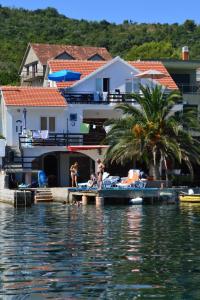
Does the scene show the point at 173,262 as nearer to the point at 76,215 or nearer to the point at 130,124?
the point at 76,215

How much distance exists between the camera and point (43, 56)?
80.2 meters

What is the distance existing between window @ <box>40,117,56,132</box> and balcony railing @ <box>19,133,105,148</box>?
1.49 meters

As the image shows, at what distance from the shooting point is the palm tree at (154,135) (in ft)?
154

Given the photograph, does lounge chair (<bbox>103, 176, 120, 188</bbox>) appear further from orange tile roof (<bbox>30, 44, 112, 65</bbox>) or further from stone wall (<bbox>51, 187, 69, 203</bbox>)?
orange tile roof (<bbox>30, 44, 112, 65</bbox>)

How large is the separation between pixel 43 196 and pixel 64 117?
12016 millimetres

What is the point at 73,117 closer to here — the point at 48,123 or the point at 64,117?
the point at 64,117

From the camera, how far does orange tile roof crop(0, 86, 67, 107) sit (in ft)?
174

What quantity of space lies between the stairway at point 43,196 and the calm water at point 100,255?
26.2ft

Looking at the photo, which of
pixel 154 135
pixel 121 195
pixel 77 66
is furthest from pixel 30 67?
pixel 121 195

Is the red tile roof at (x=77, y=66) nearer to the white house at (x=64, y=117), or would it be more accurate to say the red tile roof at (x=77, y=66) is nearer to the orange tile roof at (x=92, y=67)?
the orange tile roof at (x=92, y=67)

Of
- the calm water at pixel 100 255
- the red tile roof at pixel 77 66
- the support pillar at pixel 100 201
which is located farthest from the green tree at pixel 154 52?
the calm water at pixel 100 255

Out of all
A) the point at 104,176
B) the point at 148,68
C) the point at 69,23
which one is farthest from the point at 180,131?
the point at 69,23

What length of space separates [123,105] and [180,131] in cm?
428

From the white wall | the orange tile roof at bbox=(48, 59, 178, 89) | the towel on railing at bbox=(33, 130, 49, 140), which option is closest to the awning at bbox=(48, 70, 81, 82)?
the orange tile roof at bbox=(48, 59, 178, 89)
